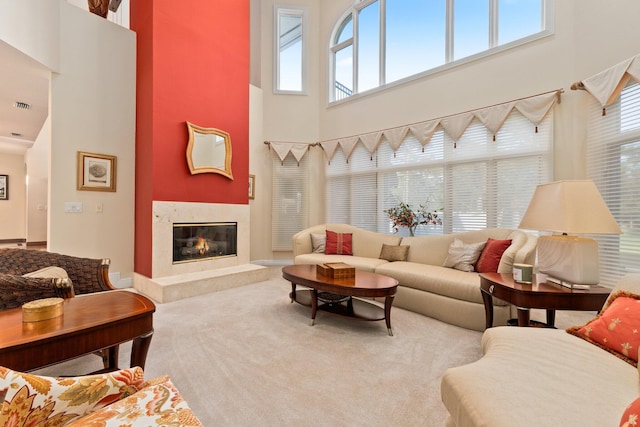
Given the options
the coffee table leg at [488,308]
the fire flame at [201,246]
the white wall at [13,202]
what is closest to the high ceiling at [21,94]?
the white wall at [13,202]

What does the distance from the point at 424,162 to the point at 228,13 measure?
12.7 feet

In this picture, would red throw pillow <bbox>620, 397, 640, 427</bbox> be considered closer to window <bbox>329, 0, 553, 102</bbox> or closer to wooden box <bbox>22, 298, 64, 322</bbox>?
wooden box <bbox>22, 298, 64, 322</bbox>

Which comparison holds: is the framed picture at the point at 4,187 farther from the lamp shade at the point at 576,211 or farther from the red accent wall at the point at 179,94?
the lamp shade at the point at 576,211

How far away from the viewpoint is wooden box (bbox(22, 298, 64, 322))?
4.42ft

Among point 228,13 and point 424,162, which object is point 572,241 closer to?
point 424,162

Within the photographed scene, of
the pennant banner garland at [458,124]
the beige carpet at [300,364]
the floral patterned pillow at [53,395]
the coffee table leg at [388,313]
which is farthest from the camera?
the pennant banner garland at [458,124]

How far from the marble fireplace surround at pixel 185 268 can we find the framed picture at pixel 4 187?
7102 millimetres

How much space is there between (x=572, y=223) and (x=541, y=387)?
129cm

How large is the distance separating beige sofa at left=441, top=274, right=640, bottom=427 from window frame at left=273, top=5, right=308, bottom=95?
5.78 m

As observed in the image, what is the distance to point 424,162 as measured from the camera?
4555 millimetres

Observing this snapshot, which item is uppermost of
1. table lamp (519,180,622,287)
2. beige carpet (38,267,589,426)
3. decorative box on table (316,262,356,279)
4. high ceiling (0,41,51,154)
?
high ceiling (0,41,51,154)

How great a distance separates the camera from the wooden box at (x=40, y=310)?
1349 mm

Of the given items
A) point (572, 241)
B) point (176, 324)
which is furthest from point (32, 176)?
point (572, 241)

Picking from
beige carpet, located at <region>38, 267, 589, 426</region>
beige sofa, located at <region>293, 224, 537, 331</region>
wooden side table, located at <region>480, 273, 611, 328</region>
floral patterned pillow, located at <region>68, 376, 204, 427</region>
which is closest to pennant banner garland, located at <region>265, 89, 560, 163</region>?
beige sofa, located at <region>293, 224, 537, 331</region>
